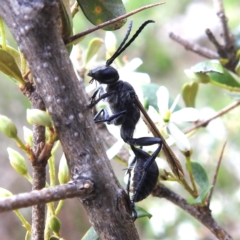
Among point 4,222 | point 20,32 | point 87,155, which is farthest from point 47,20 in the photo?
point 4,222

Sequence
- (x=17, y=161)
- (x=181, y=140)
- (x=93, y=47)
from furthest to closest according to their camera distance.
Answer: (x=93, y=47) < (x=181, y=140) < (x=17, y=161)

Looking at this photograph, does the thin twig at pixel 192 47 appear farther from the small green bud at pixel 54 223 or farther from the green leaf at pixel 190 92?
the small green bud at pixel 54 223

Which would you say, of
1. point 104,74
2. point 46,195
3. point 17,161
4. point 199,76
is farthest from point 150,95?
point 46,195

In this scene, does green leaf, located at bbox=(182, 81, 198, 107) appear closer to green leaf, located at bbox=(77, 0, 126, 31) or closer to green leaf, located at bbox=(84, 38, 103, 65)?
green leaf, located at bbox=(84, 38, 103, 65)

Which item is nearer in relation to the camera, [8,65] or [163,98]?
[8,65]

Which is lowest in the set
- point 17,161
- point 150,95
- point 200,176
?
point 200,176

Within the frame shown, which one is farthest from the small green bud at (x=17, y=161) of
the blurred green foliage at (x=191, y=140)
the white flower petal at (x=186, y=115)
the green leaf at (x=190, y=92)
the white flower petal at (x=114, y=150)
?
the blurred green foliage at (x=191, y=140)

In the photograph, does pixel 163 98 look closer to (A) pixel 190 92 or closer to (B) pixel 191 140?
(A) pixel 190 92
